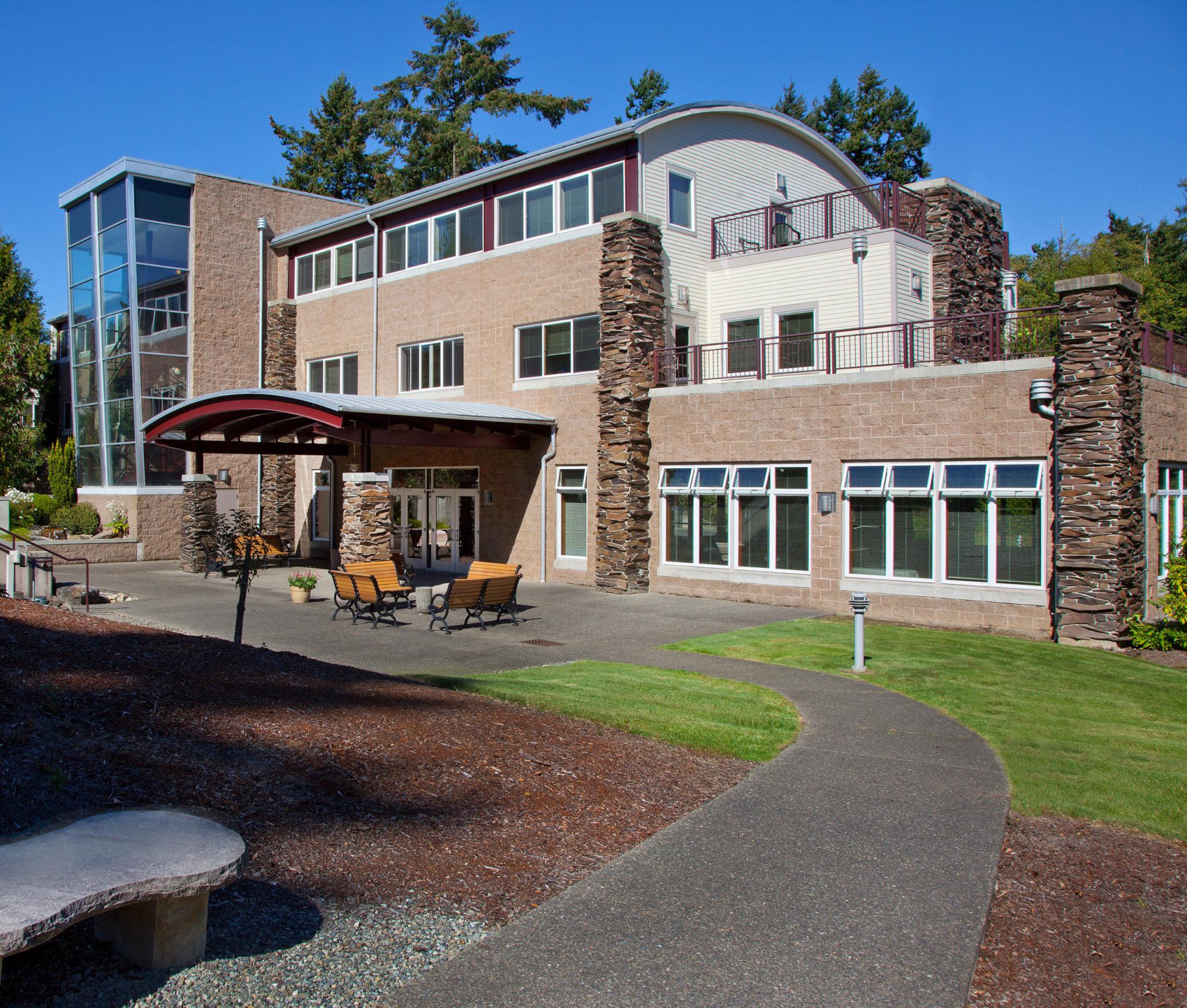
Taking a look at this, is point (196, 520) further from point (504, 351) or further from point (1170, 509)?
point (1170, 509)

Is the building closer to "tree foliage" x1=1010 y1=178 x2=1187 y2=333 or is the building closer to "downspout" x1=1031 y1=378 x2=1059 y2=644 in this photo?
"downspout" x1=1031 y1=378 x2=1059 y2=644

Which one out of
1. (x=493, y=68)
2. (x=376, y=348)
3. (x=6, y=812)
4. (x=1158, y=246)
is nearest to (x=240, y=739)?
(x=6, y=812)

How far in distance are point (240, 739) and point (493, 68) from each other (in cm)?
4617

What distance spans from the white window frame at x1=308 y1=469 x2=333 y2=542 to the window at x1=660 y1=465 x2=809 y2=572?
44.4 ft

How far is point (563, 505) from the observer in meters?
22.0

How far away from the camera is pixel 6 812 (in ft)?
14.7

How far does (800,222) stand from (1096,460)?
12.9m

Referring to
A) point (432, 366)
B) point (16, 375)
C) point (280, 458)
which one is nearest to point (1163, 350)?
point (432, 366)

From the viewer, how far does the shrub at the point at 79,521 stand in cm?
2759

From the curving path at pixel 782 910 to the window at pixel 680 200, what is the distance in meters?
16.8

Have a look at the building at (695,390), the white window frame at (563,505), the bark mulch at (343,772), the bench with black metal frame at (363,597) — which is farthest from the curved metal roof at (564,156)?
the bark mulch at (343,772)

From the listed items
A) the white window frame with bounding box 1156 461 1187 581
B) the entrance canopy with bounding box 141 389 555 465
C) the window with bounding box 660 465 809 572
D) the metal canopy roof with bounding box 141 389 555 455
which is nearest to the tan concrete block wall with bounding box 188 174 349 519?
the entrance canopy with bounding box 141 389 555 465

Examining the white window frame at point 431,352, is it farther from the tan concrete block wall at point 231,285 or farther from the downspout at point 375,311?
the tan concrete block wall at point 231,285

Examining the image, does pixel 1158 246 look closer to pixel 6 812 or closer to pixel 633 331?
pixel 633 331
